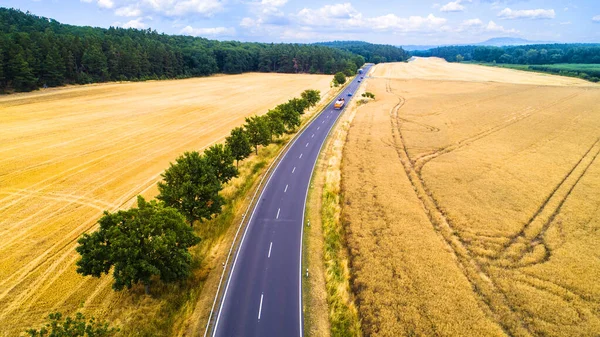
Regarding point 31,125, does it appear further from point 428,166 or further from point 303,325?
point 428,166

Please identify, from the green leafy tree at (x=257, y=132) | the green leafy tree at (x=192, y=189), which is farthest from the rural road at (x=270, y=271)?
the green leafy tree at (x=257, y=132)

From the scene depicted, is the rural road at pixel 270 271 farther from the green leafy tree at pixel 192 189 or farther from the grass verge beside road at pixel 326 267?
the green leafy tree at pixel 192 189

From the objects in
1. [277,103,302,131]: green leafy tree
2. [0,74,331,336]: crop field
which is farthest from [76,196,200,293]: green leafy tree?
[277,103,302,131]: green leafy tree

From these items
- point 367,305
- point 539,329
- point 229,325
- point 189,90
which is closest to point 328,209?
point 367,305

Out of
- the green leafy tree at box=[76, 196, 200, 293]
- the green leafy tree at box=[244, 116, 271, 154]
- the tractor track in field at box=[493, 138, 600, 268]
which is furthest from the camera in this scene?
the green leafy tree at box=[244, 116, 271, 154]

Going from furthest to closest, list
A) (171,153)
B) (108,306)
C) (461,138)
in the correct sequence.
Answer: (461,138) → (171,153) → (108,306)

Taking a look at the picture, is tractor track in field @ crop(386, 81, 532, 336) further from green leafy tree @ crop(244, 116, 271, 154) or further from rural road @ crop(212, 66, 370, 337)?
green leafy tree @ crop(244, 116, 271, 154)

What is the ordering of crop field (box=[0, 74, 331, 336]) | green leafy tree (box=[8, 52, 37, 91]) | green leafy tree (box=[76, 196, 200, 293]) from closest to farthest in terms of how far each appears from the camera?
1. green leafy tree (box=[76, 196, 200, 293])
2. crop field (box=[0, 74, 331, 336])
3. green leafy tree (box=[8, 52, 37, 91])
